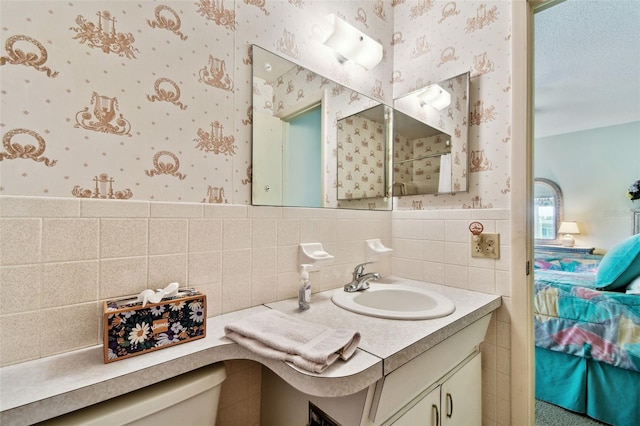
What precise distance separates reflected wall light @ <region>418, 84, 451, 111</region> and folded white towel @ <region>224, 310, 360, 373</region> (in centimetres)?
123

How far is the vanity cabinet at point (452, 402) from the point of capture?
2.70 ft

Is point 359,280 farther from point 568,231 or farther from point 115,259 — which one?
point 568,231

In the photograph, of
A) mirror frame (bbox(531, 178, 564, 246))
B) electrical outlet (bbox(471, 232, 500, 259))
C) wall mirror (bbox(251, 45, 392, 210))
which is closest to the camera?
wall mirror (bbox(251, 45, 392, 210))

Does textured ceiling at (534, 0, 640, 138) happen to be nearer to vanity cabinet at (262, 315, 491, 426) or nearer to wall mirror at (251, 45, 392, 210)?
wall mirror at (251, 45, 392, 210)

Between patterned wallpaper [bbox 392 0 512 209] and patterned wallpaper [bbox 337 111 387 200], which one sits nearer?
patterned wallpaper [bbox 392 0 512 209]

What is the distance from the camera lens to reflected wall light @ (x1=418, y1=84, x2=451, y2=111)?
4.55ft

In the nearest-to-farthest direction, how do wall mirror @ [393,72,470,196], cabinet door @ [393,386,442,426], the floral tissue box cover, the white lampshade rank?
the floral tissue box cover < cabinet door @ [393,386,442,426] < wall mirror @ [393,72,470,196] < the white lampshade

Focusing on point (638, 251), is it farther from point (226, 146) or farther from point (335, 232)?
point (226, 146)

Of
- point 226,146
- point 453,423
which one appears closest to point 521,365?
point 453,423

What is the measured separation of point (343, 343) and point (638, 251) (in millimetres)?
1909

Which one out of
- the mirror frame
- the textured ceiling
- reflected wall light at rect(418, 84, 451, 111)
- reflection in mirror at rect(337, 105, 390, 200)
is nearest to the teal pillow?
the mirror frame

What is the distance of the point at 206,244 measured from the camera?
89 cm

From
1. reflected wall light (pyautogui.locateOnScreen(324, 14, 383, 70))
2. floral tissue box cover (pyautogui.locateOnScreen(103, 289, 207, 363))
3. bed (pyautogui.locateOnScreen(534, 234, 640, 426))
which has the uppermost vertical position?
reflected wall light (pyautogui.locateOnScreen(324, 14, 383, 70))

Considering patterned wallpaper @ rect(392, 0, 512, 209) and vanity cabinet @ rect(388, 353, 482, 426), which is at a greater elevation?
patterned wallpaper @ rect(392, 0, 512, 209)
